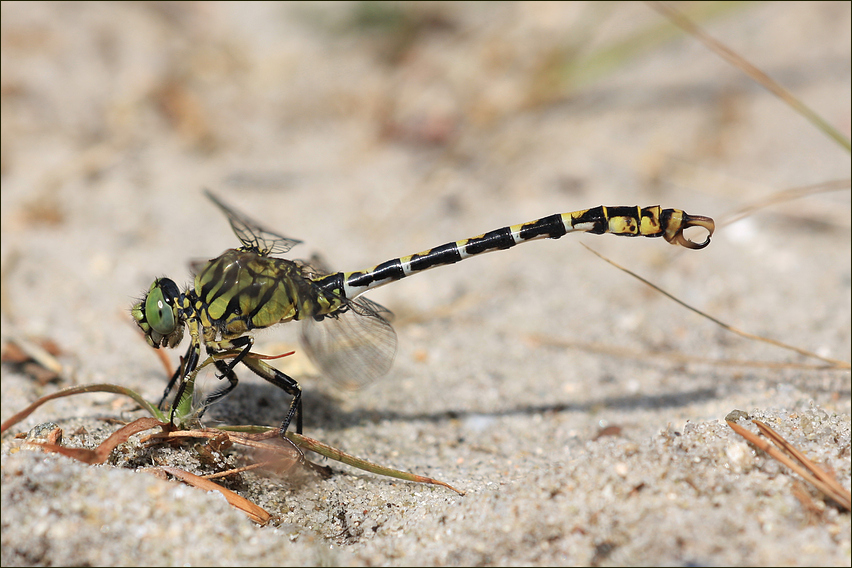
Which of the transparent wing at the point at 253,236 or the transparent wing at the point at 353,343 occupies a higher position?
the transparent wing at the point at 253,236

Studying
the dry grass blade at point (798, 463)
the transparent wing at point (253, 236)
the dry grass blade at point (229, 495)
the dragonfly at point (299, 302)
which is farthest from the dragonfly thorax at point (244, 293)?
the dry grass blade at point (798, 463)

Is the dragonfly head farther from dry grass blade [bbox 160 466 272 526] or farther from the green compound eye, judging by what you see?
dry grass blade [bbox 160 466 272 526]

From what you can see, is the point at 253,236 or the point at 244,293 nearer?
the point at 244,293

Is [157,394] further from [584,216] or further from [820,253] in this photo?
[820,253]

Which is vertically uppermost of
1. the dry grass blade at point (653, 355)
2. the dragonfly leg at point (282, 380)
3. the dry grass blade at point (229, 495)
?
the dry grass blade at point (653, 355)

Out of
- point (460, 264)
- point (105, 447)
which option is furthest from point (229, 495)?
point (460, 264)

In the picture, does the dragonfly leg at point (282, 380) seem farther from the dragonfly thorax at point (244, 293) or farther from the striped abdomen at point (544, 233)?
the striped abdomen at point (544, 233)

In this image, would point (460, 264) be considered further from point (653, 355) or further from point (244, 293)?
point (244, 293)

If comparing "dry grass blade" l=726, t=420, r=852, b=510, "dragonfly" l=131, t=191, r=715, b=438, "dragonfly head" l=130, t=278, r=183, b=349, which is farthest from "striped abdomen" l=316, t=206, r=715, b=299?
"dry grass blade" l=726, t=420, r=852, b=510
